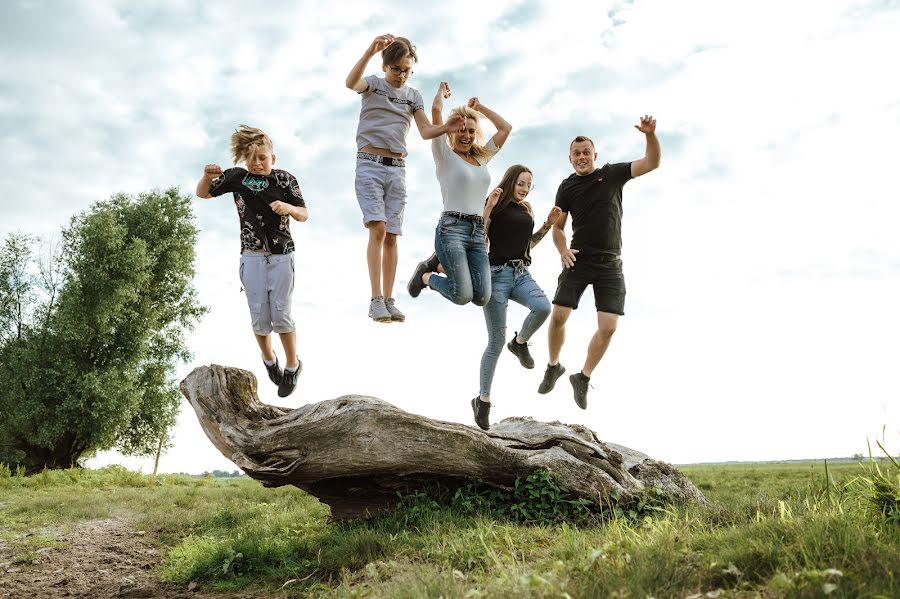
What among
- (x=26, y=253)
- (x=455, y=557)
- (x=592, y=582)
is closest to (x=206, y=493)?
(x=455, y=557)

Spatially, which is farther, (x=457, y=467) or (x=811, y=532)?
(x=457, y=467)

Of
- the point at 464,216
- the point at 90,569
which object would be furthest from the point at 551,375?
the point at 90,569

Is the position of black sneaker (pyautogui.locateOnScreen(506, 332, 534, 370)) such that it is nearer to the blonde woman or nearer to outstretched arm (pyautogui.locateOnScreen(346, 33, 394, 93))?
the blonde woman

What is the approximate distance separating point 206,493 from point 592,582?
1297 centimetres

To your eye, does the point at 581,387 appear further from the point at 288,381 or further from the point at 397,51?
the point at 397,51

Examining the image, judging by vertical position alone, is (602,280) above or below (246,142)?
below

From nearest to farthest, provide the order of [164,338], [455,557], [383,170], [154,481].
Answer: [455,557] < [383,170] < [154,481] < [164,338]

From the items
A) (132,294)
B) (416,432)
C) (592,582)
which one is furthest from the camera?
(132,294)

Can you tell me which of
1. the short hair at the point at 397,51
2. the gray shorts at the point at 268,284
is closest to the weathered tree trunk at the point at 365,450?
the gray shorts at the point at 268,284

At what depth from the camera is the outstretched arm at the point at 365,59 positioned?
24.8ft

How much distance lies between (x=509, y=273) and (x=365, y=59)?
3175mm

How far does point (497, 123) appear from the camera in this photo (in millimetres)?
8164

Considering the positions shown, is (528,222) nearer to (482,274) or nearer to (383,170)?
(482,274)

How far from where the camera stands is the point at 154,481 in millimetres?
19016
